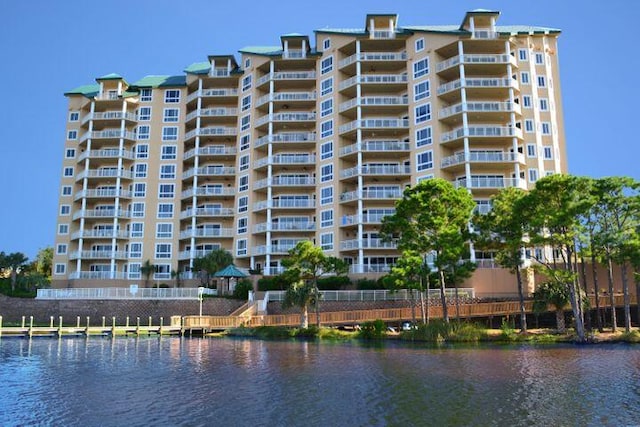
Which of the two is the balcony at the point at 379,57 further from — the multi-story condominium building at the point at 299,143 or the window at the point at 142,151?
the window at the point at 142,151

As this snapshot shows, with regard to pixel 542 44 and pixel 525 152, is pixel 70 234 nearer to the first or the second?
pixel 525 152

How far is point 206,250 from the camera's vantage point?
65938 millimetres

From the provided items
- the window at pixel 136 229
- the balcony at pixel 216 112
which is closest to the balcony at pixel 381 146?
the balcony at pixel 216 112

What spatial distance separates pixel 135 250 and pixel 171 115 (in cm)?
1829

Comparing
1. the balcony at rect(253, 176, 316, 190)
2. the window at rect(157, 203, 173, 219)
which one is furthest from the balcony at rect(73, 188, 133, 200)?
the balcony at rect(253, 176, 316, 190)

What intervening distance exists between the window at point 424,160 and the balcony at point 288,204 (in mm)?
12916

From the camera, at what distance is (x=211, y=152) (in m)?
67.9

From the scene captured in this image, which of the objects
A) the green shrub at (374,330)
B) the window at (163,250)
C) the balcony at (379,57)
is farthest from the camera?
the window at (163,250)

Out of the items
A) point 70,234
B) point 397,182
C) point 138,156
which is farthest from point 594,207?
point 70,234

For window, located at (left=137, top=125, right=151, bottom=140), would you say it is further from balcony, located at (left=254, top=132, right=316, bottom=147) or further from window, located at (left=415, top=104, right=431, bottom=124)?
window, located at (left=415, top=104, right=431, bottom=124)

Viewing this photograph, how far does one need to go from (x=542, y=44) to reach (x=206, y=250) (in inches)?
1824

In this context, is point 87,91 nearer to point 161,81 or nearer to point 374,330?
point 161,81

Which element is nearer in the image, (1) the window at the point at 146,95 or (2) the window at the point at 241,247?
(2) the window at the point at 241,247

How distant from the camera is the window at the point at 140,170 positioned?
6894 cm
